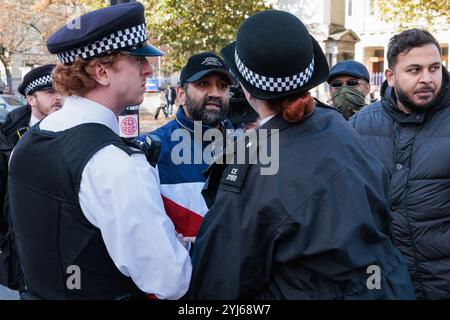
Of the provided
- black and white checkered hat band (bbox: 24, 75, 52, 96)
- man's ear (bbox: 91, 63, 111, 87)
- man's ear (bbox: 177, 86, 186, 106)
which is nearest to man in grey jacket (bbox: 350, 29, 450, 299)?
man's ear (bbox: 177, 86, 186, 106)

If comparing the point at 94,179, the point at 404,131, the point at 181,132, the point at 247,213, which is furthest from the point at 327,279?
the point at 181,132

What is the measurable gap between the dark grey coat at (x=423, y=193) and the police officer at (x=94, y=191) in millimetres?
1485

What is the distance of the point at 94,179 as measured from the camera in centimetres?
164

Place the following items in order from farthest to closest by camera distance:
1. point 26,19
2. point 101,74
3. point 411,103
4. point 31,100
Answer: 1. point 26,19
2. point 31,100
3. point 411,103
4. point 101,74

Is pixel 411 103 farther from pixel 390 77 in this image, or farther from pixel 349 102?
pixel 349 102

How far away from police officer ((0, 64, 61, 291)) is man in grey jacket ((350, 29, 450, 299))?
223cm

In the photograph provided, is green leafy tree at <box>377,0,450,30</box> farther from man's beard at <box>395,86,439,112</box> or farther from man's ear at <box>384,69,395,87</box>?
man's beard at <box>395,86,439,112</box>

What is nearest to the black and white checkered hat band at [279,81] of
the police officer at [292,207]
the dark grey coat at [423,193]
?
the police officer at [292,207]

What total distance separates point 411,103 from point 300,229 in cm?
158

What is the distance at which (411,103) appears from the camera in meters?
2.85

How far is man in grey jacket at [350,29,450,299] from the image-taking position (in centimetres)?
264

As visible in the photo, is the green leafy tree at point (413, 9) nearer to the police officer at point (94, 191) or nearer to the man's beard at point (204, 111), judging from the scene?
the man's beard at point (204, 111)

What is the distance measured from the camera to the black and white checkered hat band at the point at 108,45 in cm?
184

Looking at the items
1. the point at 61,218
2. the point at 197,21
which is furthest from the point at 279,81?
the point at 197,21
